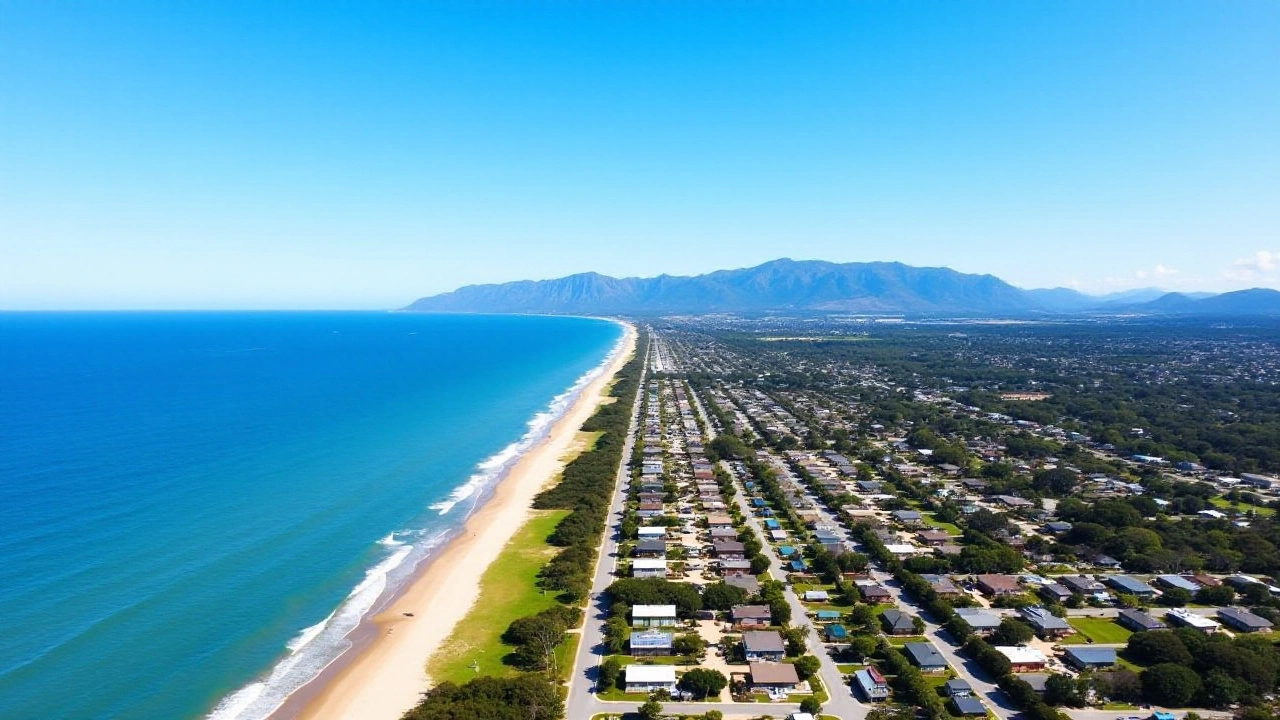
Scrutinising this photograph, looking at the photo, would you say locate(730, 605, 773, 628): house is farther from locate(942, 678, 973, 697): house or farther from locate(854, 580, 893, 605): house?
locate(942, 678, 973, 697): house

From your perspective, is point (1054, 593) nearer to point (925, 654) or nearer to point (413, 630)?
point (925, 654)

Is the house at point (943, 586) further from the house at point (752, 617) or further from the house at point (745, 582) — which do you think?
the house at point (752, 617)

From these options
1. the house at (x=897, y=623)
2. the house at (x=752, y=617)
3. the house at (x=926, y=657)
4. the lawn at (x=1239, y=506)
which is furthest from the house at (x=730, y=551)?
the lawn at (x=1239, y=506)

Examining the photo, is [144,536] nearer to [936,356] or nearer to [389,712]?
[389,712]

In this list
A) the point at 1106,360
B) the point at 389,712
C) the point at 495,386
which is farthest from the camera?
the point at 1106,360

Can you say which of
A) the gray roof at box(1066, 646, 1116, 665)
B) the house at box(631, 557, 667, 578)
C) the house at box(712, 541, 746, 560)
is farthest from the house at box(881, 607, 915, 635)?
the house at box(631, 557, 667, 578)

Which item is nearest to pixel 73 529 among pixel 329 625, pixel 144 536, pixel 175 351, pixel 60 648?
pixel 144 536
